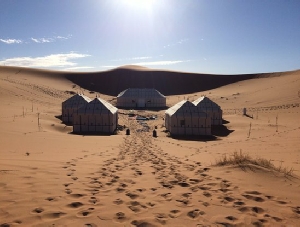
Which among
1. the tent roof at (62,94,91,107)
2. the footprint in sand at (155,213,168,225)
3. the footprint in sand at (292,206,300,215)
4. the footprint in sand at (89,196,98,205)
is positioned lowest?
the footprint in sand at (155,213,168,225)

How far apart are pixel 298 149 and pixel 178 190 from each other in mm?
9509

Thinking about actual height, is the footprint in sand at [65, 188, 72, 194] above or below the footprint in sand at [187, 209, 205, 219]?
above

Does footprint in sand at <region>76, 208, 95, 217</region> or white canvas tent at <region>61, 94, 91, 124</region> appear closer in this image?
footprint in sand at <region>76, 208, 95, 217</region>

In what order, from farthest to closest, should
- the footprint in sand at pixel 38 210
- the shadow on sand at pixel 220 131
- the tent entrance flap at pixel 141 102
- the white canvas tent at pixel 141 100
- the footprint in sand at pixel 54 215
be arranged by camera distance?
the white canvas tent at pixel 141 100 < the tent entrance flap at pixel 141 102 < the shadow on sand at pixel 220 131 < the footprint in sand at pixel 38 210 < the footprint in sand at pixel 54 215

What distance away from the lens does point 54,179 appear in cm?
672

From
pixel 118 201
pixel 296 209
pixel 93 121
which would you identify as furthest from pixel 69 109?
pixel 296 209

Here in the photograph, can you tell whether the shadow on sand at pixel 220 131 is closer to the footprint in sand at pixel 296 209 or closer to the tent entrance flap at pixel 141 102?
the footprint in sand at pixel 296 209

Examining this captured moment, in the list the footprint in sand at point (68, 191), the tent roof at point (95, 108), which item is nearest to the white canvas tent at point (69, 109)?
the tent roof at point (95, 108)

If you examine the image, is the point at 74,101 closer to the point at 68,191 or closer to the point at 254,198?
the point at 68,191

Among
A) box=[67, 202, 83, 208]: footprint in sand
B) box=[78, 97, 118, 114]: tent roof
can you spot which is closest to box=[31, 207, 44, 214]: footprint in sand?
box=[67, 202, 83, 208]: footprint in sand

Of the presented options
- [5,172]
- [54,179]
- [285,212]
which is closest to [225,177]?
[285,212]

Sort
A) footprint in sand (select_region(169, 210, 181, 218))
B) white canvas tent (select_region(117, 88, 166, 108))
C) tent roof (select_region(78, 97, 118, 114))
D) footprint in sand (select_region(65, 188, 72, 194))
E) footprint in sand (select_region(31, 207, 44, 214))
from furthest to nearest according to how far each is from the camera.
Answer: white canvas tent (select_region(117, 88, 166, 108))
tent roof (select_region(78, 97, 118, 114))
footprint in sand (select_region(65, 188, 72, 194))
footprint in sand (select_region(169, 210, 181, 218))
footprint in sand (select_region(31, 207, 44, 214))

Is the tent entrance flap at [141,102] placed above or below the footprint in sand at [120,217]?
above

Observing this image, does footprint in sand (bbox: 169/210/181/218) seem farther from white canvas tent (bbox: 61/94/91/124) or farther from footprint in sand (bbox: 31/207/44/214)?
white canvas tent (bbox: 61/94/91/124)
